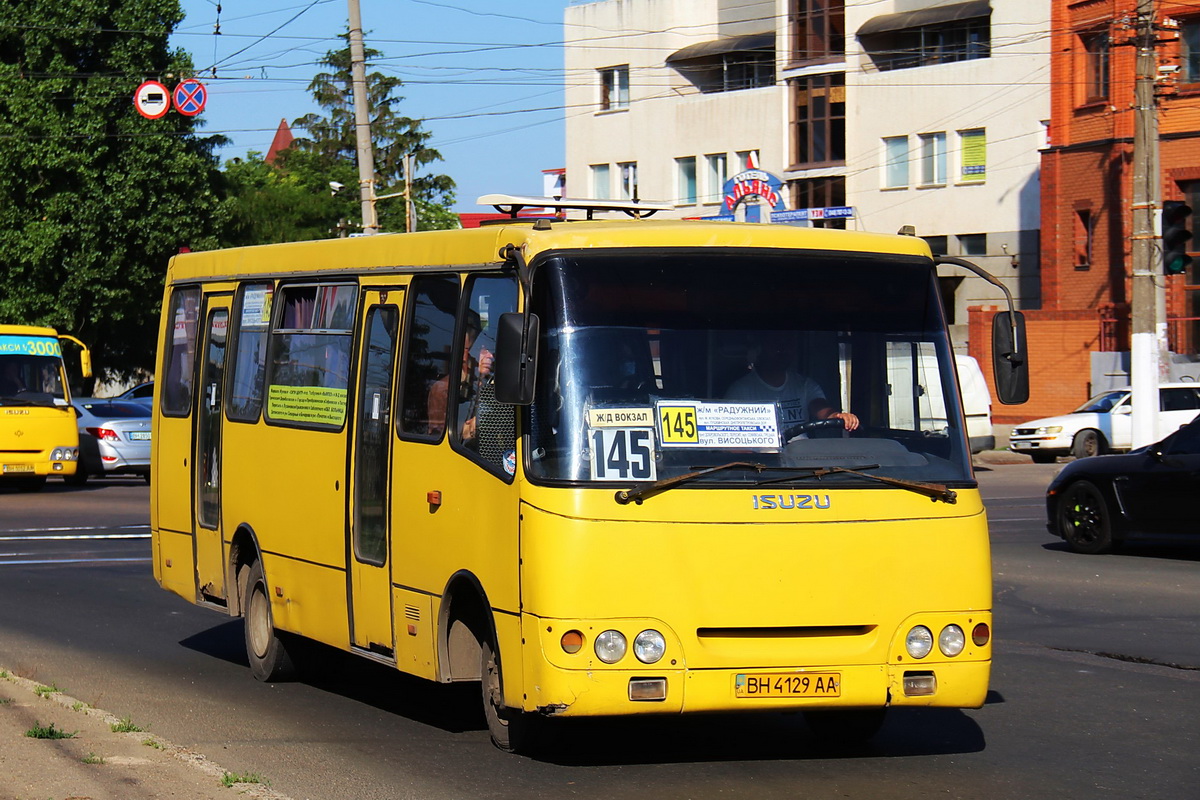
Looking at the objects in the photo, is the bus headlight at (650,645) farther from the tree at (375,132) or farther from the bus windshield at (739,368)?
the tree at (375,132)

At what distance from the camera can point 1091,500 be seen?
56.7 ft

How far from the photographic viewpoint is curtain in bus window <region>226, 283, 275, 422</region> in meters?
10.8

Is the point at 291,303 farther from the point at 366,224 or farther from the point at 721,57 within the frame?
the point at 721,57

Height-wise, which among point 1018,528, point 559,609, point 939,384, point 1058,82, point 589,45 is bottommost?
point 1018,528

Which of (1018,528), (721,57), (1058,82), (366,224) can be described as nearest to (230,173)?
(721,57)

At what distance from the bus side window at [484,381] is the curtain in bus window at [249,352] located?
2804 mm

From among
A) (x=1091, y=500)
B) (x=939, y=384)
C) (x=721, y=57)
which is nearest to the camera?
(x=939, y=384)

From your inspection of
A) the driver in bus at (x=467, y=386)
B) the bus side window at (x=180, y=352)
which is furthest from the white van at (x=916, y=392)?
the bus side window at (x=180, y=352)

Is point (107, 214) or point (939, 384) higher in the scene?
point (107, 214)

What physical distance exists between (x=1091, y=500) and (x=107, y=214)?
122 ft

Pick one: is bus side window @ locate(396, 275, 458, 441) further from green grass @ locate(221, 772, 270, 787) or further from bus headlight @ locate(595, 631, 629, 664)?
green grass @ locate(221, 772, 270, 787)

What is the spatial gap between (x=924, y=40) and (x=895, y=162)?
408cm

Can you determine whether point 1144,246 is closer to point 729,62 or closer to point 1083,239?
point 1083,239

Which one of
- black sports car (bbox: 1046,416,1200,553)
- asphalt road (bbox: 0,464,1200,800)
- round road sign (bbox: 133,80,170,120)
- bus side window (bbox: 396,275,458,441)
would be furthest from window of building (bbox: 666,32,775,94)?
bus side window (bbox: 396,275,458,441)
